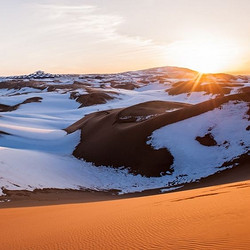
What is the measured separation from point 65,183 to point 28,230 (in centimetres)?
1407

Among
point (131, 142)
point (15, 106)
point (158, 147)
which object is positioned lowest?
point (158, 147)

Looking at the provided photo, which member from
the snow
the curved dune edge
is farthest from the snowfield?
the curved dune edge

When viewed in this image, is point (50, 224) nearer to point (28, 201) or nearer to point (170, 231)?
point (170, 231)

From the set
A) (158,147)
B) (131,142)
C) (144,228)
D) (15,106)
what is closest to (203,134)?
(158,147)

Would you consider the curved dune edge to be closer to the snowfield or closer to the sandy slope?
the snowfield

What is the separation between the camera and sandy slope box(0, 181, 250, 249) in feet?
24.3

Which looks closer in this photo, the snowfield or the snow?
the snowfield

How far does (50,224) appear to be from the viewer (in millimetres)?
11523

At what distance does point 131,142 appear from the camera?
33375mm

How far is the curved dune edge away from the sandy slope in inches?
634

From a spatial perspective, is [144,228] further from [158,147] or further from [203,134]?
[203,134]

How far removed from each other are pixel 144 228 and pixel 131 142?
24206mm

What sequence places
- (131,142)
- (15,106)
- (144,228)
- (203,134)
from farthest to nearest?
(15,106)
(131,142)
(203,134)
(144,228)

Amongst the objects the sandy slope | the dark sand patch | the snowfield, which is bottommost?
the snowfield
